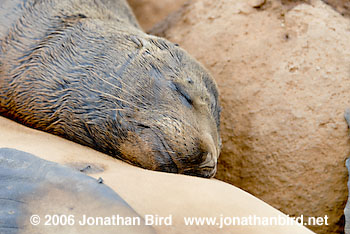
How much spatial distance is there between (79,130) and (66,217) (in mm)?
743

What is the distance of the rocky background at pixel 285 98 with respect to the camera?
274 cm

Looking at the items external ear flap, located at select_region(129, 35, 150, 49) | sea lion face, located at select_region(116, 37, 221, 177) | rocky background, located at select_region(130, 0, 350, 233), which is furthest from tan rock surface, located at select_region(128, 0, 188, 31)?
sea lion face, located at select_region(116, 37, 221, 177)

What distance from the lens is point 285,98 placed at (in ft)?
9.41

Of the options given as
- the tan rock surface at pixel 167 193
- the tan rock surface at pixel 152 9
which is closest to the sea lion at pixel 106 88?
the tan rock surface at pixel 167 193

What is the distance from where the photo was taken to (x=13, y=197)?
167 centimetres

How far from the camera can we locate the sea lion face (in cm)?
210

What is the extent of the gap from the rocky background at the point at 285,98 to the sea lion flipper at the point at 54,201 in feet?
4.52

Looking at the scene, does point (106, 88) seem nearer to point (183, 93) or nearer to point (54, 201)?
point (183, 93)

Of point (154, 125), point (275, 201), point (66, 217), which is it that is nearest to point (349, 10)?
point (275, 201)

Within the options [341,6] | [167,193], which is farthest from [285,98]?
[167,193]

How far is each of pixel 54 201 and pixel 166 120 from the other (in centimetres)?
67

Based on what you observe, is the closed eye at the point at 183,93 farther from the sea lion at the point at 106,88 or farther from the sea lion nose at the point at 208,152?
the sea lion nose at the point at 208,152

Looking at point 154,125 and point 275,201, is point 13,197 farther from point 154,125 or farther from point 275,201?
point 275,201

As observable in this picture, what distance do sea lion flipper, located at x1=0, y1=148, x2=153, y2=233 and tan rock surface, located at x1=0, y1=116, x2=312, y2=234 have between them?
4cm
